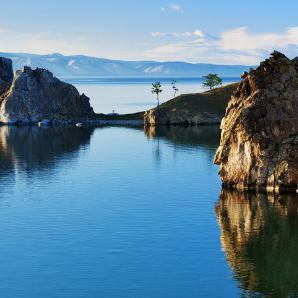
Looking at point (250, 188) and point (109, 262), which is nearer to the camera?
point (109, 262)

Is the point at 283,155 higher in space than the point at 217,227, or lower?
higher

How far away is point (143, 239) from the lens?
105812mm

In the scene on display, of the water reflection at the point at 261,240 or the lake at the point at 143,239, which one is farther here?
the water reflection at the point at 261,240

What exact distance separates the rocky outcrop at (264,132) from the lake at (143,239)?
455cm

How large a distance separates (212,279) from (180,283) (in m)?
4.38

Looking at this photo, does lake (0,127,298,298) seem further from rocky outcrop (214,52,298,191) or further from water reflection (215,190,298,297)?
rocky outcrop (214,52,298,191)

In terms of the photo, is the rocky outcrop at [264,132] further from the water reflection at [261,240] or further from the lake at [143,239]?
the lake at [143,239]

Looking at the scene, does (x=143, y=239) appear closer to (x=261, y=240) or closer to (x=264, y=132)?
(x=261, y=240)

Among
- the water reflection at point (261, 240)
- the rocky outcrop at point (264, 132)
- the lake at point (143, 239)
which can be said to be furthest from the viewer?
the rocky outcrop at point (264, 132)

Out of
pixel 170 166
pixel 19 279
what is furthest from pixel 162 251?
pixel 170 166

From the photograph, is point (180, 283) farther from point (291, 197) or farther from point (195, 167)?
point (195, 167)

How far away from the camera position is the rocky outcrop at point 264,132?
137750mm

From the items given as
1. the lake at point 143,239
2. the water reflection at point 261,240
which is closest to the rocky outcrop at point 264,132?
the water reflection at point 261,240

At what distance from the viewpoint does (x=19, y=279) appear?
85.6 metres
